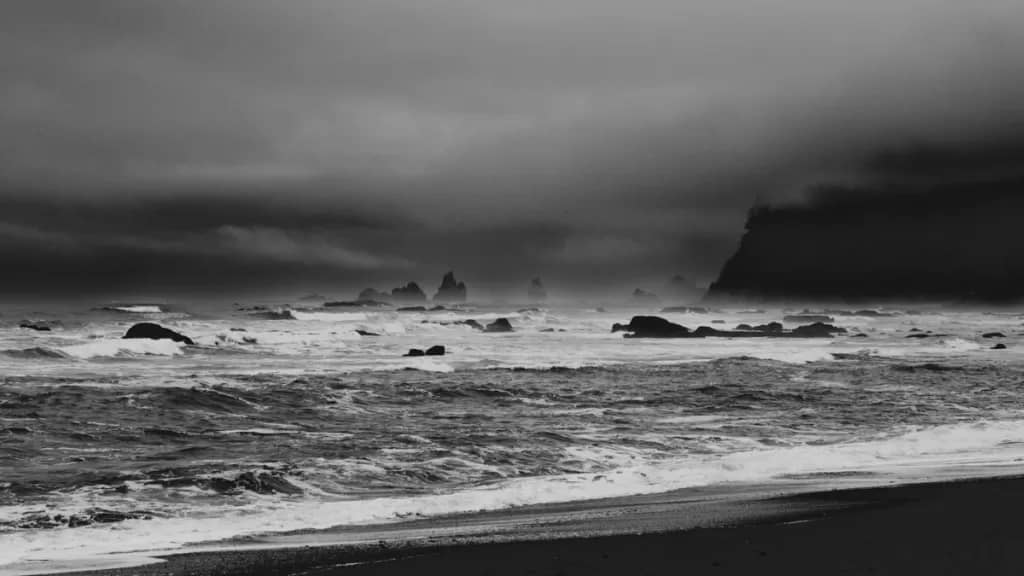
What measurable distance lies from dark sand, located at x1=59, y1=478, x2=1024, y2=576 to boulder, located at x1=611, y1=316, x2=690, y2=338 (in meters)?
41.5

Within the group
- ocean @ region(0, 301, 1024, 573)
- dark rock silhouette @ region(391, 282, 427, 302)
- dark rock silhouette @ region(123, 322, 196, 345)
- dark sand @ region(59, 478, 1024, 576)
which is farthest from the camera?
dark rock silhouette @ region(391, 282, 427, 302)

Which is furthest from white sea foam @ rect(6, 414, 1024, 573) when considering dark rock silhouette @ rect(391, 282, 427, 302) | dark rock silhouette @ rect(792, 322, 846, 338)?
dark rock silhouette @ rect(391, 282, 427, 302)

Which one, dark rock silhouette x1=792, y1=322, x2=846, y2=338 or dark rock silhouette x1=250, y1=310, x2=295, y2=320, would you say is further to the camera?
dark rock silhouette x1=250, y1=310, x2=295, y2=320

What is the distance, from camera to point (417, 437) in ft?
42.0

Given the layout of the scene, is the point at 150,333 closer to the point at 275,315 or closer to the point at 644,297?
the point at 275,315

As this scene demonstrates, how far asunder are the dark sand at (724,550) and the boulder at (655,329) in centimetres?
4155

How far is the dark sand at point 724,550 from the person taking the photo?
19.8 feet

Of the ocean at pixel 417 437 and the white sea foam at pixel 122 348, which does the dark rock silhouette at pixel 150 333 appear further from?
the ocean at pixel 417 437

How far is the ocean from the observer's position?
850 cm

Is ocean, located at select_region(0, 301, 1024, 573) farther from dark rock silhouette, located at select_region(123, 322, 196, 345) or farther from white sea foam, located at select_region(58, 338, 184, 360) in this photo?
dark rock silhouette, located at select_region(123, 322, 196, 345)

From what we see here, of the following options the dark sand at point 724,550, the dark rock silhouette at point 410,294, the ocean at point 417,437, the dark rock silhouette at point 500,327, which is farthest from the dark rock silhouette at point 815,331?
the dark rock silhouette at point 410,294

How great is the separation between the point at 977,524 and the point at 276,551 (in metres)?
5.25

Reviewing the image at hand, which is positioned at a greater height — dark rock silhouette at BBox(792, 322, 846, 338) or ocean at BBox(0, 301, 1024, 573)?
dark rock silhouette at BBox(792, 322, 846, 338)

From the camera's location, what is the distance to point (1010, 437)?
13.7m
